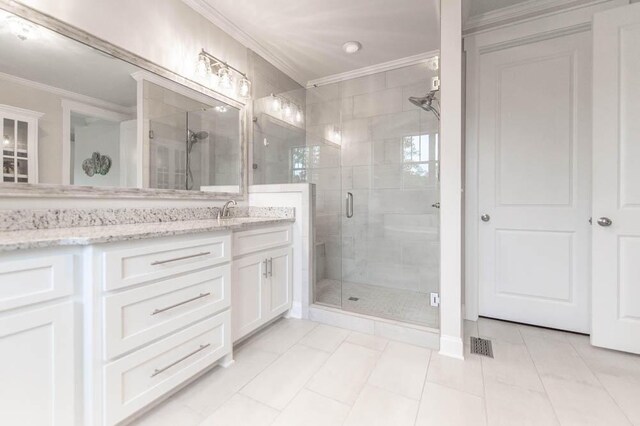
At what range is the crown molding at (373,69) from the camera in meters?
2.89

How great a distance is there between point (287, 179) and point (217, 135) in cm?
80

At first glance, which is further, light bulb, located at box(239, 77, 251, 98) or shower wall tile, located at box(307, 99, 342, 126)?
shower wall tile, located at box(307, 99, 342, 126)

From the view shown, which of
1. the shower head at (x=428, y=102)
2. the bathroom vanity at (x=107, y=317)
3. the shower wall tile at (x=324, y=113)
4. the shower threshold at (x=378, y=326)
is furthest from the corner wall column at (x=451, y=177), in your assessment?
the shower wall tile at (x=324, y=113)

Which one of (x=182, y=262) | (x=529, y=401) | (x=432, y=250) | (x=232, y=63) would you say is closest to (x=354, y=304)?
(x=432, y=250)

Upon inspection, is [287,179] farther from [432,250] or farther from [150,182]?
[432,250]

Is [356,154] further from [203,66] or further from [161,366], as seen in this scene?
[161,366]

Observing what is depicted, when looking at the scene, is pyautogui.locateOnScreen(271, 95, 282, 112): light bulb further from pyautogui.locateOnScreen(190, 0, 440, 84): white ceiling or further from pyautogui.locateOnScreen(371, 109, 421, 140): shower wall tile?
pyautogui.locateOnScreen(371, 109, 421, 140): shower wall tile

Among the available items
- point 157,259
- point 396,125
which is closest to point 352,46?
point 396,125

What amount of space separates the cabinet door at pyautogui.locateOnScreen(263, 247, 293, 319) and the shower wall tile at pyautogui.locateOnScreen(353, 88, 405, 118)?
179 cm

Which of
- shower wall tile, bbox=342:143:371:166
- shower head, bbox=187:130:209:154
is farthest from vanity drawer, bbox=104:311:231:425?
shower wall tile, bbox=342:143:371:166

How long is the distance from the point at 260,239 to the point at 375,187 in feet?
5.18

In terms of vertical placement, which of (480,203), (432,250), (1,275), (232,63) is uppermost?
(232,63)

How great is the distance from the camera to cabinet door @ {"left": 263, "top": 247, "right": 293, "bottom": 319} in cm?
216

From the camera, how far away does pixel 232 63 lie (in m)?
2.50
